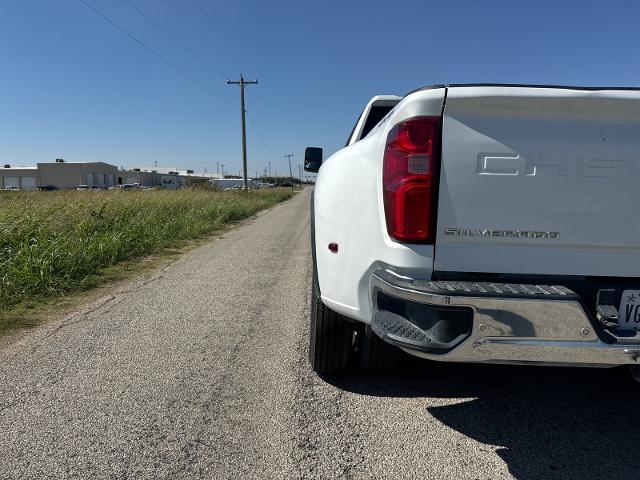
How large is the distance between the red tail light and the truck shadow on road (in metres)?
1.25

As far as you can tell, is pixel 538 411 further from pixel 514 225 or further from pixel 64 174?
pixel 64 174

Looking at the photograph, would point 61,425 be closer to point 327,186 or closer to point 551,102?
point 327,186

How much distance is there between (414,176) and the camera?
77.2 inches

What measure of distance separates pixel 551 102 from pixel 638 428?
199 centimetres

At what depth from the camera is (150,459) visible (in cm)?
226

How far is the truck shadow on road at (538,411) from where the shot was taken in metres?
2.27

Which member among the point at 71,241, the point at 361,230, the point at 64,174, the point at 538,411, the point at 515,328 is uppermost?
the point at 64,174

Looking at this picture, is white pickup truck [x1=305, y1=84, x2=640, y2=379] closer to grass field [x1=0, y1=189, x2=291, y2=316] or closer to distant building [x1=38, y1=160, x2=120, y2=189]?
→ grass field [x1=0, y1=189, x2=291, y2=316]

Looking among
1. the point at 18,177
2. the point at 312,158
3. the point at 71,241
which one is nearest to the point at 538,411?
the point at 312,158

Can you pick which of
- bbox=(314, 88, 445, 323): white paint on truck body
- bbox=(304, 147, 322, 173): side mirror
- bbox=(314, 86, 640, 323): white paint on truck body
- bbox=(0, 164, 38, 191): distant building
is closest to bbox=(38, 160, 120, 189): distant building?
bbox=(0, 164, 38, 191): distant building

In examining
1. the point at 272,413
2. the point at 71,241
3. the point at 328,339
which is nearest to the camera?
the point at 272,413

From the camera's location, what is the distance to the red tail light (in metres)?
1.94

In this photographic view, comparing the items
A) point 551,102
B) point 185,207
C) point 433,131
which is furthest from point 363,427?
point 185,207

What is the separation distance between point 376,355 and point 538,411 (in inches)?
41.4
